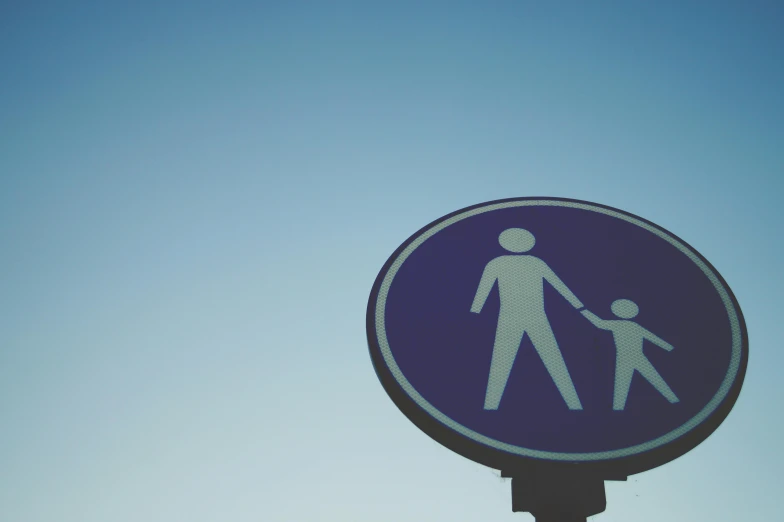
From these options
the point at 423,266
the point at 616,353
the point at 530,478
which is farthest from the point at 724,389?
the point at 423,266

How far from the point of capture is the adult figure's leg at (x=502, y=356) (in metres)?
1.60

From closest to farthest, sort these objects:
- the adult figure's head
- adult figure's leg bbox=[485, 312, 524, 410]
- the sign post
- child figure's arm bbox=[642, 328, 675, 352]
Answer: the sign post, adult figure's leg bbox=[485, 312, 524, 410], child figure's arm bbox=[642, 328, 675, 352], the adult figure's head

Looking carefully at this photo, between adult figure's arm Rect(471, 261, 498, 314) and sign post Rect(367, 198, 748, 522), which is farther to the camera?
adult figure's arm Rect(471, 261, 498, 314)

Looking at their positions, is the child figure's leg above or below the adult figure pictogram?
below

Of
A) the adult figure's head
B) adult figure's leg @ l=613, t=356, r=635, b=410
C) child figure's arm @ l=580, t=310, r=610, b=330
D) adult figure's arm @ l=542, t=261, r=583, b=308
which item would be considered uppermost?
the adult figure's head

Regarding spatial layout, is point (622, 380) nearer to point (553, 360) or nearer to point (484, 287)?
point (553, 360)

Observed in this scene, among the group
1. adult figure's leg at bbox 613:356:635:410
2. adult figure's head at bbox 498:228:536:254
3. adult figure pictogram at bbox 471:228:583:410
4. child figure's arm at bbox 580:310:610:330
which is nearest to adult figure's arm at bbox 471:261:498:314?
adult figure pictogram at bbox 471:228:583:410

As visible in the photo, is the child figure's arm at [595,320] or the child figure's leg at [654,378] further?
the child figure's arm at [595,320]

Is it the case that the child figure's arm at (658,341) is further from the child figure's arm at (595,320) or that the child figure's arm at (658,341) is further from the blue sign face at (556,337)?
the child figure's arm at (595,320)

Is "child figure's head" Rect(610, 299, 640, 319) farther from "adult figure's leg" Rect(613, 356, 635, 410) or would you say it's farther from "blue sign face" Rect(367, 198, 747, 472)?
"adult figure's leg" Rect(613, 356, 635, 410)

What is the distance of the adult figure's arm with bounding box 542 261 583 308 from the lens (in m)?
1.80

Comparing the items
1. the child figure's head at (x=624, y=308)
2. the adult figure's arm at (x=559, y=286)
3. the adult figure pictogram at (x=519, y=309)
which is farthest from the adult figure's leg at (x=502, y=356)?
the child figure's head at (x=624, y=308)

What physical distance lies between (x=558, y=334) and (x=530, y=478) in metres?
0.43

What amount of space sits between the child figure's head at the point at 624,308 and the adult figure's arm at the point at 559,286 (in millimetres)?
103
